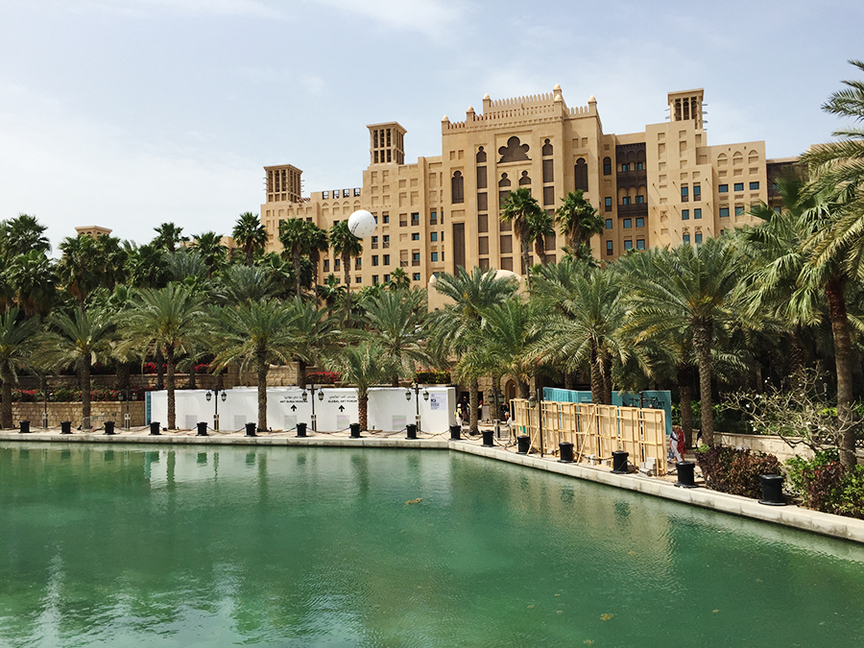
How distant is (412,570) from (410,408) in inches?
756

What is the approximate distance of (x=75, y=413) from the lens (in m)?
38.0

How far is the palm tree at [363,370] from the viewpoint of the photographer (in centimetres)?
3123

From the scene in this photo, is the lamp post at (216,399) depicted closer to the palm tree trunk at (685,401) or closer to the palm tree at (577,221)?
the palm tree trunk at (685,401)

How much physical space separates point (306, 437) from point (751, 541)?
20720 mm

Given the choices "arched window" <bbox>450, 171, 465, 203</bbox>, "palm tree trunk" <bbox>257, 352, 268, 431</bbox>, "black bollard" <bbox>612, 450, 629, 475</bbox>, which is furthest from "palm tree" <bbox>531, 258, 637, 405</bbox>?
"arched window" <bbox>450, 171, 465, 203</bbox>

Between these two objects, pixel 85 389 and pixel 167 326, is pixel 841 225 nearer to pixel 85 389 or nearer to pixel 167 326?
pixel 167 326

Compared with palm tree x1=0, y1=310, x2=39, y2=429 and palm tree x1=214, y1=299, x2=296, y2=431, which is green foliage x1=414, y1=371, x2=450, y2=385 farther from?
palm tree x1=0, y1=310, x2=39, y2=429

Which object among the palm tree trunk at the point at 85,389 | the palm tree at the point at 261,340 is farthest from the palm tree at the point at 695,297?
the palm tree trunk at the point at 85,389

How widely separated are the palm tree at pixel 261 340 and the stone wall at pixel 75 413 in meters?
8.10

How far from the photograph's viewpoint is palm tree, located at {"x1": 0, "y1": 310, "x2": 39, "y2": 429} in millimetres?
36344

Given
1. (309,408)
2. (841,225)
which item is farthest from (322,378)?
(841,225)

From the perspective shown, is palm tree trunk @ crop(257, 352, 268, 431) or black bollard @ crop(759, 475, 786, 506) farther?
palm tree trunk @ crop(257, 352, 268, 431)

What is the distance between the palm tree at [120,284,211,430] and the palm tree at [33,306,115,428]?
7.51 feet

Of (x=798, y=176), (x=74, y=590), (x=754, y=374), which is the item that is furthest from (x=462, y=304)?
(x=74, y=590)
